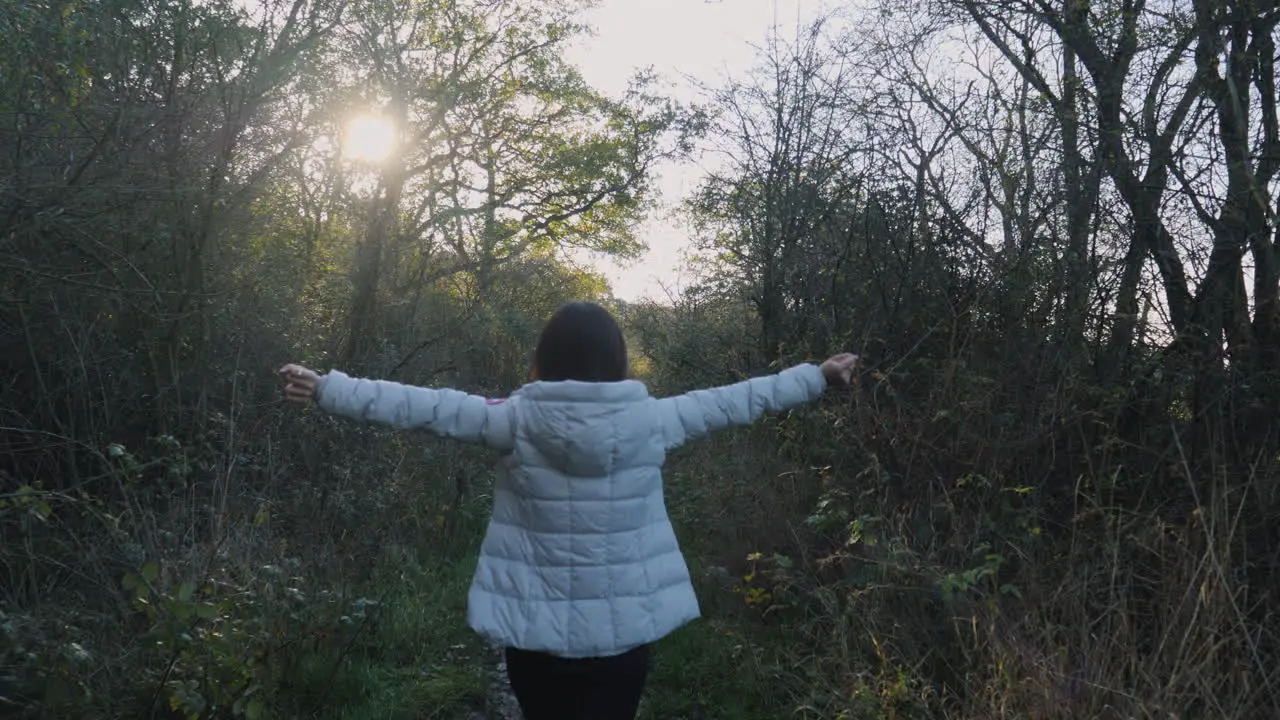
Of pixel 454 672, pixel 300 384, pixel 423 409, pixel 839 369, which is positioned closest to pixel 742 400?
pixel 839 369

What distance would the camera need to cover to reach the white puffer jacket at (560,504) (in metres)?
2.65

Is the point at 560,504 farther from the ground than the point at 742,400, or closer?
closer

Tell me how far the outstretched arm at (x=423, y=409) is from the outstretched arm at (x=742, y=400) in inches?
19.7

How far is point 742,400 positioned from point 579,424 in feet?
2.02

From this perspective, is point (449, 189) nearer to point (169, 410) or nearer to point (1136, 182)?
point (169, 410)

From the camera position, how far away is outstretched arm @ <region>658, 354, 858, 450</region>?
286 centimetres

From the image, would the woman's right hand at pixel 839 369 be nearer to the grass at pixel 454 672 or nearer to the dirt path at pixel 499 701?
the grass at pixel 454 672

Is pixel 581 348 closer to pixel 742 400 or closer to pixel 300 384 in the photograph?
pixel 742 400

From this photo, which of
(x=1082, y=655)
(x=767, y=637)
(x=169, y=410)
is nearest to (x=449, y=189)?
(x=169, y=410)

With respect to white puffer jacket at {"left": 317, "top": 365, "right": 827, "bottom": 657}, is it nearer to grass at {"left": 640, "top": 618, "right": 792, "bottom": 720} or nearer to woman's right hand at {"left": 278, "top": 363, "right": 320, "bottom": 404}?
woman's right hand at {"left": 278, "top": 363, "right": 320, "bottom": 404}

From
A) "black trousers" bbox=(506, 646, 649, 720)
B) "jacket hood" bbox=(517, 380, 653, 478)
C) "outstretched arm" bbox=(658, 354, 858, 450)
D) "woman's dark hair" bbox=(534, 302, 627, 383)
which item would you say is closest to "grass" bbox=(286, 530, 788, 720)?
"black trousers" bbox=(506, 646, 649, 720)

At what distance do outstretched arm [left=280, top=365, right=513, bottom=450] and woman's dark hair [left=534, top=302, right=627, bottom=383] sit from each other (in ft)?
0.62

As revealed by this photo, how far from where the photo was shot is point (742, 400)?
298cm

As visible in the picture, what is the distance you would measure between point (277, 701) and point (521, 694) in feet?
6.77
